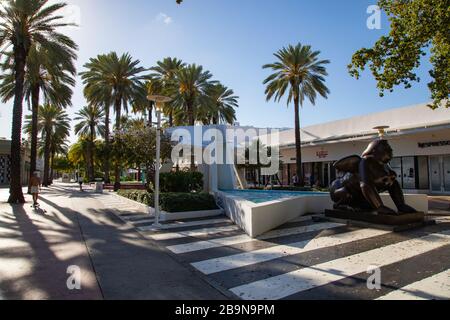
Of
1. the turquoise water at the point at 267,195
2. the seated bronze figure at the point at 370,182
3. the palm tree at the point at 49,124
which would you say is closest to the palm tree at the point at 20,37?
the turquoise water at the point at 267,195

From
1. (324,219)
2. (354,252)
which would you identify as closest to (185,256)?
(354,252)

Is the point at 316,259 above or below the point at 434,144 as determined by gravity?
below

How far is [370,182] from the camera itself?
372 inches

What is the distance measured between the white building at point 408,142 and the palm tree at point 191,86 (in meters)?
10.8

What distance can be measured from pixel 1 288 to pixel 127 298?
2.05 meters

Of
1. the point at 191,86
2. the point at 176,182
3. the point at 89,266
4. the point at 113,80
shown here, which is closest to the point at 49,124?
the point at 113,80

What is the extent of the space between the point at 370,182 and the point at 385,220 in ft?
3.62

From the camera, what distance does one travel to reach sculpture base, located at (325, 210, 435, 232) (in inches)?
357

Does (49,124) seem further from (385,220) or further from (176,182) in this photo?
(385,220)

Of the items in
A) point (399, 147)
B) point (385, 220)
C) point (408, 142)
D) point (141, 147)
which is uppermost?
A: point (408, 142)

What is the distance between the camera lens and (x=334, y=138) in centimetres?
2808

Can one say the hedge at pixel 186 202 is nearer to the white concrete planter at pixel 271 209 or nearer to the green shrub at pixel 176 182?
the white concrete planter at pixel 271 209

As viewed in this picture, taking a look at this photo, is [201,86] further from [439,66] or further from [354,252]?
[354,252]

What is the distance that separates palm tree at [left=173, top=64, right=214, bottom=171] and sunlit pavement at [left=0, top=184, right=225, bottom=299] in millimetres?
20143
